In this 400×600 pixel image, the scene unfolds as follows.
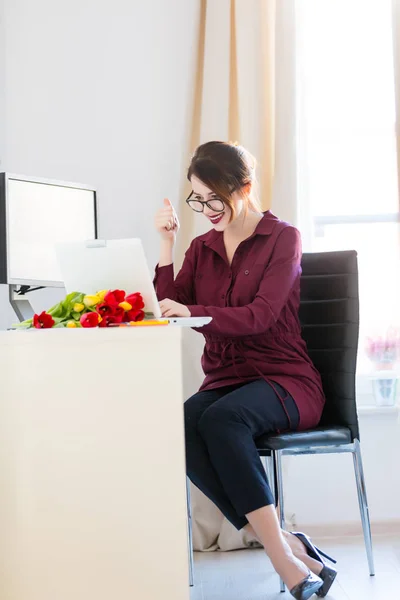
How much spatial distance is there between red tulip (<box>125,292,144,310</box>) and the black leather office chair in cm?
63

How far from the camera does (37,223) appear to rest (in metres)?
2.23

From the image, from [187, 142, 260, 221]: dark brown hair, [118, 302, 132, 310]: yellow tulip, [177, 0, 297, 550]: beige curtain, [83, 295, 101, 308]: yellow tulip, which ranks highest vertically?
[177, 0, 297, 550]: beige curtain

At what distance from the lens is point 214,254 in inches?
89.3

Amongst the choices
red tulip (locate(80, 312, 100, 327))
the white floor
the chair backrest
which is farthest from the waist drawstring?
red tulip (locate(80, 312, 100, 327))

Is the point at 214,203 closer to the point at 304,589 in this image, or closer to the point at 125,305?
the point at 125,305

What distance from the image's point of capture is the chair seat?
1.98 metres

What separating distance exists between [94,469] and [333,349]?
105 centimetres

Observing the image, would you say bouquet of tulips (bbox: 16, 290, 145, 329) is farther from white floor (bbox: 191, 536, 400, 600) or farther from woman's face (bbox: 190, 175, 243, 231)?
white floor (bbox: 191, 536, 400, 600)

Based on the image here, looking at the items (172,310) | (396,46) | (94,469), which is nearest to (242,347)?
(172,310)

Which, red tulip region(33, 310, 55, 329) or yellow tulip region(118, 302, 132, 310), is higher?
yellow tulip region(118, 302, 132, 310)

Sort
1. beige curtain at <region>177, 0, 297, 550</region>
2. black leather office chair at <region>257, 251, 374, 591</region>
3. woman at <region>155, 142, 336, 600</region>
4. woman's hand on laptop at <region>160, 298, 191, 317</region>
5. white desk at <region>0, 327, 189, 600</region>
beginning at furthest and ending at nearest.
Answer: beige curtain at <region>177, 0, 297, 550</region>, black leather office chair at <region>257, 251, 374, 591</region>, woman at <region>155, 142, 336, 600</region>, woman's hand on laptop at <region>160, 298, 191, 317</region>, white desk at <region>0, 327, 189, 600</region>

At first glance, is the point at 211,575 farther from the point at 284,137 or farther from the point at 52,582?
the point at 284,137

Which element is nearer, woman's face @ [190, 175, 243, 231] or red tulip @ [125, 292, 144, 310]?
red tulip @ [125, 292, 144, 310]

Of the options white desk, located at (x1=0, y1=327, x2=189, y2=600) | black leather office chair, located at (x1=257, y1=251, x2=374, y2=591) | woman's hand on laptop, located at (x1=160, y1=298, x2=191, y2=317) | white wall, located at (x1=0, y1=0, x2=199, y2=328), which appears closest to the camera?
white desk, located at (x1=0, y1=327, x2=189, y2=600)
